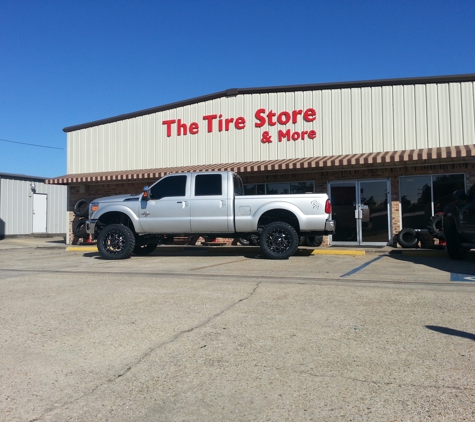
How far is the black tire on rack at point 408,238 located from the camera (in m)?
13.8

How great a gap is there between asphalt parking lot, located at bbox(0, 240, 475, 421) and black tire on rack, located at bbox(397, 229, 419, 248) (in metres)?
6.22

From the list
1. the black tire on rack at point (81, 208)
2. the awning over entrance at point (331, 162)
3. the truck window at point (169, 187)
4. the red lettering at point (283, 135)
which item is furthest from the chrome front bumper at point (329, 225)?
the black tire on rack at point (81, 208)

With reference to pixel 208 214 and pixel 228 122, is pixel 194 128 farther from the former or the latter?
pixel 208 214

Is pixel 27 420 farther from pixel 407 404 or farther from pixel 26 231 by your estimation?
pixel 26 231

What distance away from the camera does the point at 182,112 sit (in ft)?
58.5

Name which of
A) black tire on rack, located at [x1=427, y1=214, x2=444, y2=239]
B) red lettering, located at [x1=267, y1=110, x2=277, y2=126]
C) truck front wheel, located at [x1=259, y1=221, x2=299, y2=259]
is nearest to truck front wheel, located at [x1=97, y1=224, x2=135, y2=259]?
truck front wheel, located at [x1=259, y1=221, x2=299, y2=259]

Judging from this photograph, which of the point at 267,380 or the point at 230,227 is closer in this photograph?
the point at 267,380

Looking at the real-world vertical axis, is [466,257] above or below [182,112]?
below

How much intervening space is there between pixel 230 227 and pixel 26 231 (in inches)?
779

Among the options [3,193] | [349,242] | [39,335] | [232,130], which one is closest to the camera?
[39,335]

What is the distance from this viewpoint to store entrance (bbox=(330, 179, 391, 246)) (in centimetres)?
1450

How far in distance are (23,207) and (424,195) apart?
73.2 ft

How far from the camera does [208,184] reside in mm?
11445

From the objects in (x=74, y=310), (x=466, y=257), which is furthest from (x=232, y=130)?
(x=74, y=310)
